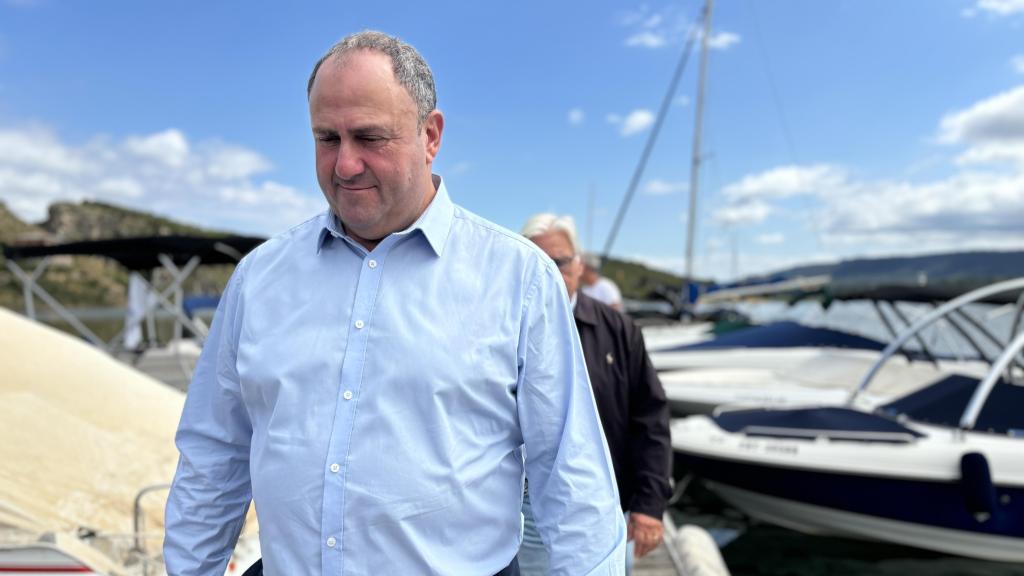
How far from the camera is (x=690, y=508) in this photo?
816 centimetres

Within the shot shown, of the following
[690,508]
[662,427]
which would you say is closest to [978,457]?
[690,508]

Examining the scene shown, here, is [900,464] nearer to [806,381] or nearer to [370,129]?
[806,381]

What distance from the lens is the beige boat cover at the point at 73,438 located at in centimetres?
298

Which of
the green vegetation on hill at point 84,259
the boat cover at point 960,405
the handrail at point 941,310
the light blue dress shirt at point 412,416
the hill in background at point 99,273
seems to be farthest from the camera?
the green vegetation on hill at point 84,259

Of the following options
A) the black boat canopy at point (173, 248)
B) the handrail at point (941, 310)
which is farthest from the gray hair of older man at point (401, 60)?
the black boat canopy at point (173, 248)

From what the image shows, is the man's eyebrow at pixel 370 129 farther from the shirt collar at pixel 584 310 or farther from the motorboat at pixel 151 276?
the motorboat at pixel 151 276

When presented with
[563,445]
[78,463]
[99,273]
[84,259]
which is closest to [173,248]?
[78,463]

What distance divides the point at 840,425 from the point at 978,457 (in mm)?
1062

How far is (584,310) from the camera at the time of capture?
2539 millimetres

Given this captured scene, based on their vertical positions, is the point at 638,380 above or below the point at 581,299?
below

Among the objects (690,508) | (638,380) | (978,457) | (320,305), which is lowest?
(690,508)

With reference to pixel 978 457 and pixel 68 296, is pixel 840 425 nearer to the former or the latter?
pixel 978 457

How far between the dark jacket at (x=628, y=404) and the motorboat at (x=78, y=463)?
1709 mm

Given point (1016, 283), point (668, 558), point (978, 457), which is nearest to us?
point (668, 558)
